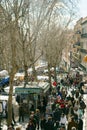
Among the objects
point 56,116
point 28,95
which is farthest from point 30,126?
point 28,95

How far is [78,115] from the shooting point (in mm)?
18750

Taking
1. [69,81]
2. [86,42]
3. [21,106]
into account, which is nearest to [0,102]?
[21,106]

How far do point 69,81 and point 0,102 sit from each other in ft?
58.8

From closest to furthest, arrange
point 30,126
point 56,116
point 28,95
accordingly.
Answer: point 30,126, point 56,116, point 28,95

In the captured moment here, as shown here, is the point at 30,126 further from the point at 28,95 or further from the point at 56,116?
the point at 28,95

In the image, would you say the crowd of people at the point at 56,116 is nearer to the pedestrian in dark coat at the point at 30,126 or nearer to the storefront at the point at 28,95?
the pedestrian in dark coat at the point at 30,126

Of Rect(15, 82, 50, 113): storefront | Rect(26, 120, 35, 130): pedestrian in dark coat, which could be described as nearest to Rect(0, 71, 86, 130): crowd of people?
Rect(26, 120, 35, 130): pedestrian in dark coat

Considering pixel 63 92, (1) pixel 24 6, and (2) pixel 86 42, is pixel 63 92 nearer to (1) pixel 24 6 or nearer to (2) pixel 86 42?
(1) pixel 24 6

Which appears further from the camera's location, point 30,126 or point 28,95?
point 28,95

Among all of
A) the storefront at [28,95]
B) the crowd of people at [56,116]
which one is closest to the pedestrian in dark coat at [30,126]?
the crowd of people at [56,116]

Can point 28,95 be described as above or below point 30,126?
below

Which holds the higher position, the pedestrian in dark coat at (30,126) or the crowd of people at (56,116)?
the pedestrian in dark coat at (30,126)

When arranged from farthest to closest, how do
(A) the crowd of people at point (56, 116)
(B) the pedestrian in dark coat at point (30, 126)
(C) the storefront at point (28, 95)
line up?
1. (C) the storefront at point (28, 95)
2. (A) the crowd of people at point (56, 116)
3. (B) the pedestrian in dark coat at point (30, 126)

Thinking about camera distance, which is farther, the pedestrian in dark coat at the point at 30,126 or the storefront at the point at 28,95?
the storefront at the point at 28,95
